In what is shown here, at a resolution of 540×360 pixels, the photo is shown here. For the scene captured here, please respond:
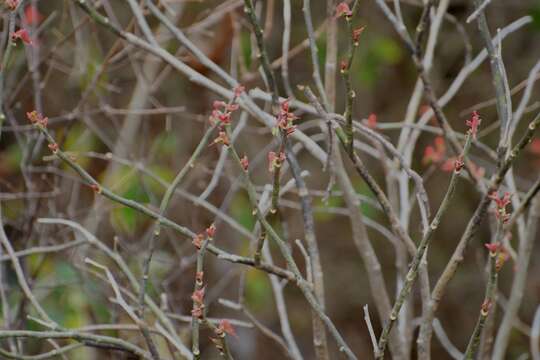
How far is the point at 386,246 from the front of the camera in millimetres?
5594

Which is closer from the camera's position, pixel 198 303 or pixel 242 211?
pixel 198 303

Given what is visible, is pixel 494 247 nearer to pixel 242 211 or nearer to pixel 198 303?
pixel 198 303

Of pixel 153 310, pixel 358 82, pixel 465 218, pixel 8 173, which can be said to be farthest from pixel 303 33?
pixel 153 310

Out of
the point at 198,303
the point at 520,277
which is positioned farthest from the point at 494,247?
the point at 520,277

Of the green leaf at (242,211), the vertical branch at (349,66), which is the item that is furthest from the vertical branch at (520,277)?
the green leaf at (242,211)

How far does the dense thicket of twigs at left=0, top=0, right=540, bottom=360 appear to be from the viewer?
59.7 inches

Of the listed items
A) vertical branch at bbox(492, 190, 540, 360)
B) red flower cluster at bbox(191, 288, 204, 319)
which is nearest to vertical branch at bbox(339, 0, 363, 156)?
red flower cluster at bbox(191, 288, 204, 319)

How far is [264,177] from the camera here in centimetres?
534

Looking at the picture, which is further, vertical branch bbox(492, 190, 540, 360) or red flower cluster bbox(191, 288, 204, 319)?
vertical branch bbox(492, 190, 540, 360)

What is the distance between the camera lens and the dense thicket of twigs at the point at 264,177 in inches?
59.7

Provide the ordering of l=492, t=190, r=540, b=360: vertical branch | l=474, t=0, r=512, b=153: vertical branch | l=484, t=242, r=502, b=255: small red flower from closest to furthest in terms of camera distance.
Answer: l=484, t=242, r=502, b=255: small red flower → l=474, t=0, r=512, b=153: vertical branch → l=492, t=190, r=540, b=360: vertical branch

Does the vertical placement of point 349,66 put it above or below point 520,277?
above

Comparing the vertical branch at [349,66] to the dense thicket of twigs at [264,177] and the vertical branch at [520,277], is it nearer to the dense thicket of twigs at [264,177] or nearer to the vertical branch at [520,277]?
the dense thicket of twigs at [264,177]

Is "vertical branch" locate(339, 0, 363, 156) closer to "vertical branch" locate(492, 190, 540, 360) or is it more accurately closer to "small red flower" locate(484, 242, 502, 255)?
"small red flower" locate(484, 242, 502, 255)
